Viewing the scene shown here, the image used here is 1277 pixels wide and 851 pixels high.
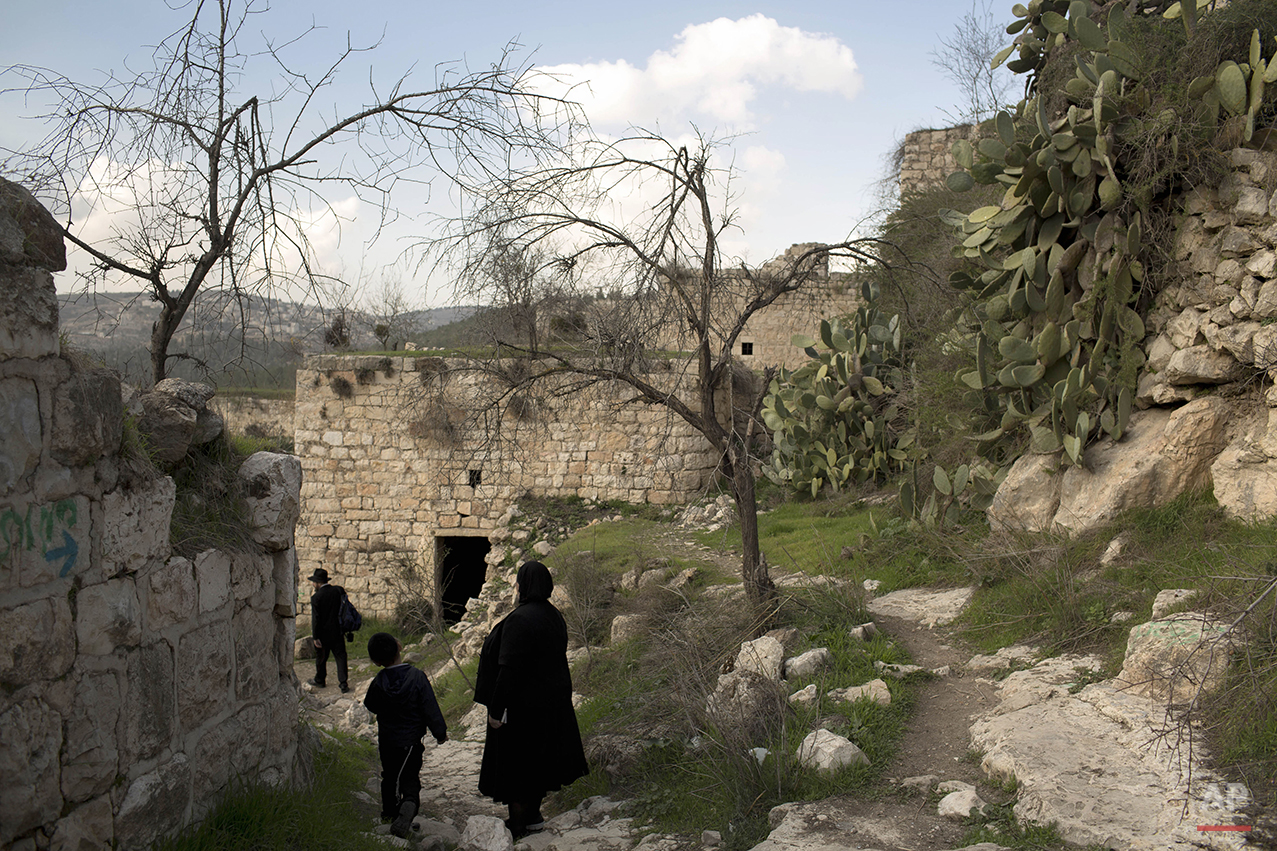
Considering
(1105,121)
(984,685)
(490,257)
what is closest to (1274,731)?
(984,685)

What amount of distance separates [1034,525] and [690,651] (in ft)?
8.84

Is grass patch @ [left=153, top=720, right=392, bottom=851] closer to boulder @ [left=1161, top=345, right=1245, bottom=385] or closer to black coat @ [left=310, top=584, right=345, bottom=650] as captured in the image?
black coat @ [left=310, top=584, right=345, bottom=650]

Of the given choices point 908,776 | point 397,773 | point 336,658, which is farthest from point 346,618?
point 908,776

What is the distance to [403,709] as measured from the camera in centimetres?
402

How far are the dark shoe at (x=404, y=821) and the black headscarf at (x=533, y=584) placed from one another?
1091 millimetres

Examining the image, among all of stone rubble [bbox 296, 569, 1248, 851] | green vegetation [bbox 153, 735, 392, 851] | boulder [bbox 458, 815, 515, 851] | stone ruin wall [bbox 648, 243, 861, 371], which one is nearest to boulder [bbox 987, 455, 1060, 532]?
stone rubble [bbox 296, 569, 1248, 851]

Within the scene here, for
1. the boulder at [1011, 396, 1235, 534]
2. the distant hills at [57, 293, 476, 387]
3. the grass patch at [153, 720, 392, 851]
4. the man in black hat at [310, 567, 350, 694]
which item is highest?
the distant hills at [57, 293, 476, 387]

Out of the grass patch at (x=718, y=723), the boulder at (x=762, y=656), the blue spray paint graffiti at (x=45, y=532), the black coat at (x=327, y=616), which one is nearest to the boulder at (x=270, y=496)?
the blue spray paint graffiti at (x=45, y=532)

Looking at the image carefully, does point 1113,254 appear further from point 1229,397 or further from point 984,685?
point 984,685

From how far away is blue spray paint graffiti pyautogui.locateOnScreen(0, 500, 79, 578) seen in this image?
2379 mm

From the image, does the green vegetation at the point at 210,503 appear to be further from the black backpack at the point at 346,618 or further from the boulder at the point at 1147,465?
the boulder at the point at 1147,465

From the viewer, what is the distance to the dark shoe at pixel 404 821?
151 inches

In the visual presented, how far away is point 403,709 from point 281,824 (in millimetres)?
830

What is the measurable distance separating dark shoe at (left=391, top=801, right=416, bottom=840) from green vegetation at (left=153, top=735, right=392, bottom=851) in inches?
5.2
